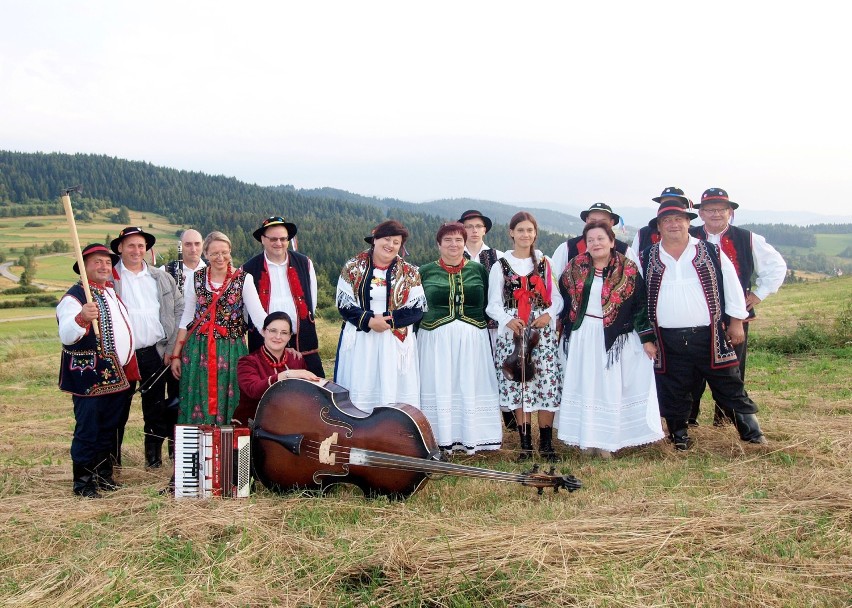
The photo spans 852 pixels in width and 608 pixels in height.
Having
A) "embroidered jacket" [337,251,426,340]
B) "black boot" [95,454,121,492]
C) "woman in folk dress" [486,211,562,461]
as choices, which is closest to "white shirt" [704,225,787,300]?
"woman in folk dress" [486,211,562,461]

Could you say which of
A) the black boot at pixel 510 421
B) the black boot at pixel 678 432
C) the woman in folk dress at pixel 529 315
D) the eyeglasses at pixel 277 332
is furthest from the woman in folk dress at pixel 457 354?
the black boot at pixel 678 432

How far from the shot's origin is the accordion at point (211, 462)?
13.0 feet

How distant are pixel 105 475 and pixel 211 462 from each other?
1074mm

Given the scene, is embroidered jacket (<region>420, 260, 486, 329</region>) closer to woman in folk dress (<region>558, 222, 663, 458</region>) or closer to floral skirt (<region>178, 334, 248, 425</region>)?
woman in folk dress (<region>558, 222, 663, 458</region>)

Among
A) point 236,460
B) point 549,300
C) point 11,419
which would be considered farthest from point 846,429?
point 11,419

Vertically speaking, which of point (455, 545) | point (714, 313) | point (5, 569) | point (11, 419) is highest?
point (714, 313)

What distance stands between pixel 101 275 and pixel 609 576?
3.65 m

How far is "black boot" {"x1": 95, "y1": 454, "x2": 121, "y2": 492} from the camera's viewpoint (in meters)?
4.42

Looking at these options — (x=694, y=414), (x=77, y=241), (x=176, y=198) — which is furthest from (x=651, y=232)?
(x=176, y=198)

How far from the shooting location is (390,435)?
12.9ft

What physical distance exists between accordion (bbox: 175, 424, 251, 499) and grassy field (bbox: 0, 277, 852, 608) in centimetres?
14

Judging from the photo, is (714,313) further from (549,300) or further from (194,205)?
(194,205)

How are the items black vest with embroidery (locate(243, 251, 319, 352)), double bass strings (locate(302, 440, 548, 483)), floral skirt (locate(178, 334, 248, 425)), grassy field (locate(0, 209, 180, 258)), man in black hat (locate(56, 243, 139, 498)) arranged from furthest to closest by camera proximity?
grassy field (locate(0, 209, 180, 258))
black vest with embroidery (locate(243, 251, 319, 352))
floral skirt (locate(178, 334, 248, 425))
man in black hat (locate(56, 243, 139, 498))
double bass strings (locate(302, 440, 548, 483))

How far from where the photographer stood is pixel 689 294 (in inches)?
195
